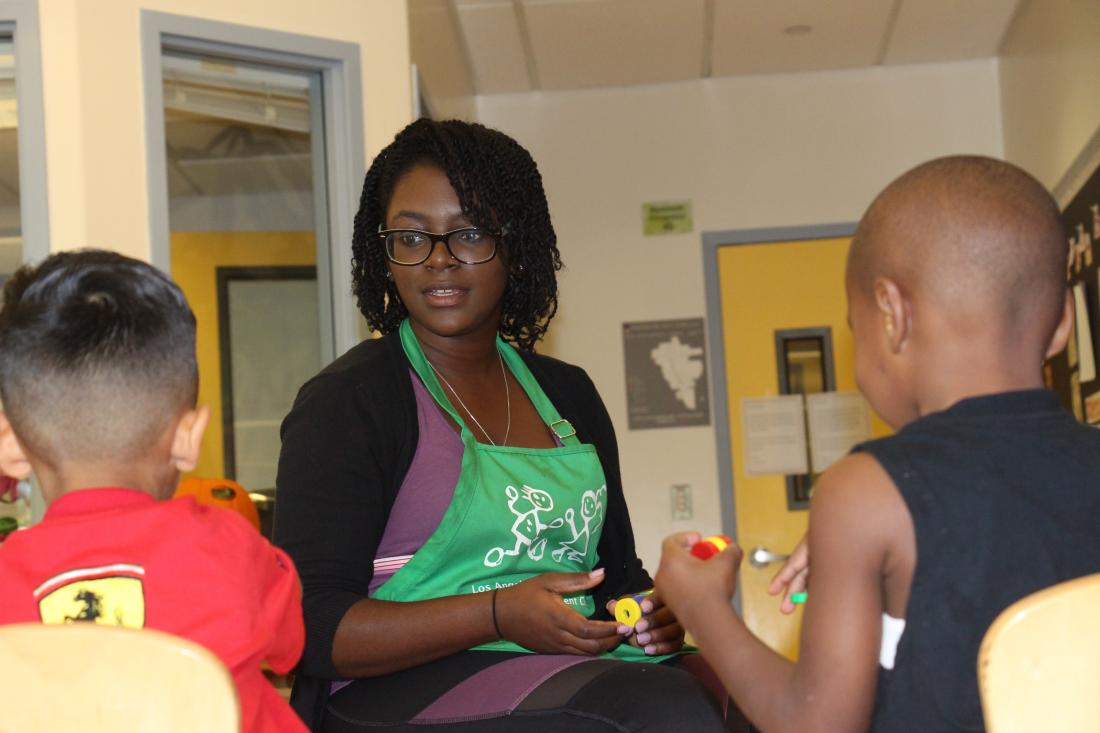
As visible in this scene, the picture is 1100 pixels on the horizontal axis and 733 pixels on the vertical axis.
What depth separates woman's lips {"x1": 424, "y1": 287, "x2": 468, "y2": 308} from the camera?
6.44 feet

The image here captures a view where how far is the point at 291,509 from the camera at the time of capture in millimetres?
1680

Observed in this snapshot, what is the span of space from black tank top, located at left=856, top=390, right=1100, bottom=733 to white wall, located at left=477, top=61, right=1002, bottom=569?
425 cm

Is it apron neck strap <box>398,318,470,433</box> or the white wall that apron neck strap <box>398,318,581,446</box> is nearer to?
apron neck strap <box>398,318,470,433</box>

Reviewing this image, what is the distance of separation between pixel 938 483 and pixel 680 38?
13.7 ft

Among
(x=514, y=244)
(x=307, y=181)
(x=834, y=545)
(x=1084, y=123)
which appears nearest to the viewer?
(x=834, y=545)

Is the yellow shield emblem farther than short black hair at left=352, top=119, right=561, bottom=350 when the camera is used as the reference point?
No

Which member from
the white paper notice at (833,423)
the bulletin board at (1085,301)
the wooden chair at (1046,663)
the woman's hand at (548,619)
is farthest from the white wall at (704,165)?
the wooden chair at (1046,663)

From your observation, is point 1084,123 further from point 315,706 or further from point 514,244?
point 315,706

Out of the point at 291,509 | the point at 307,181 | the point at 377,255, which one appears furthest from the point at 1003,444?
the point at 307,181

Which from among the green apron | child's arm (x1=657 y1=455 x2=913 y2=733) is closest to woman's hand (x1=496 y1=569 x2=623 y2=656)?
the green apron

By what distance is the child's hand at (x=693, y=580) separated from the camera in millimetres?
1354

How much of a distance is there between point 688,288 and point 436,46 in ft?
5.46

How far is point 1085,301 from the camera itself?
412 centimetres

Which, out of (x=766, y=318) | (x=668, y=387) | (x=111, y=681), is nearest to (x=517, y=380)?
(x=111, y=681)
